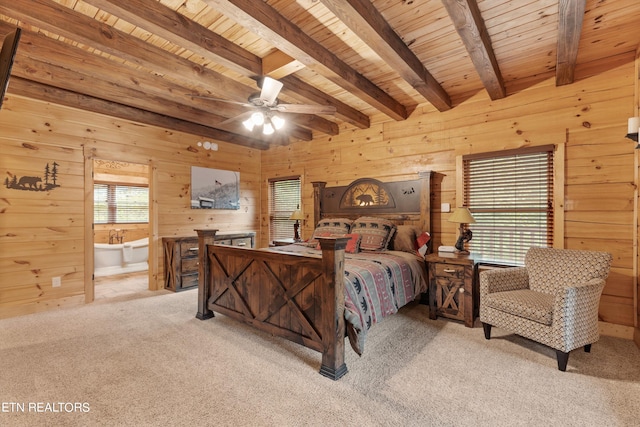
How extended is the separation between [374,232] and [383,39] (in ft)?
7.48

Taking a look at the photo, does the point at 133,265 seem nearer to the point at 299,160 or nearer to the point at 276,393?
the point at 299,160

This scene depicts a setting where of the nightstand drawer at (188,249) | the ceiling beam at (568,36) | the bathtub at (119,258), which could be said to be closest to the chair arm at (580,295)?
the ceiling beam at (568,36)

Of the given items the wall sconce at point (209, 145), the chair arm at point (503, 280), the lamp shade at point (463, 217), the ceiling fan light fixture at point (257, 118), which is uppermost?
the wall sconce at point (209, 145)

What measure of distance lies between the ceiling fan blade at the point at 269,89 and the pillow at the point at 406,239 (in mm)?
2324

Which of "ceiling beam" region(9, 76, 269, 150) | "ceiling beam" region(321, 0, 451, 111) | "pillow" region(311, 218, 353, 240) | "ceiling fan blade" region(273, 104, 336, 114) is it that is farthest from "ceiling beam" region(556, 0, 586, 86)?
"ceiling beam" region(9, 76, 269, 150)

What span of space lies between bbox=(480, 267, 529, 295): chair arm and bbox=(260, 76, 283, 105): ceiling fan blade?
2599mm

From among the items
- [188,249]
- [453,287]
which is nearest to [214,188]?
[188,249]

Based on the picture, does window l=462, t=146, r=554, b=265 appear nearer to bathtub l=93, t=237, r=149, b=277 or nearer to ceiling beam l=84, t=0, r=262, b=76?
ceiling beam l=84, t=0, r=262, b=76

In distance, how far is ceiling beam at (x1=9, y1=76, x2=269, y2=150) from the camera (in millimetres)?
3547

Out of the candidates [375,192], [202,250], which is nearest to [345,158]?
[375,192]

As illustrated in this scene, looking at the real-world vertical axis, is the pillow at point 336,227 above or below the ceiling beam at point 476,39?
below

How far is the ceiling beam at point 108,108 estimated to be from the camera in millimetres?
3547

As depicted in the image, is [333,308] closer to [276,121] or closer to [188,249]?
[276,121]

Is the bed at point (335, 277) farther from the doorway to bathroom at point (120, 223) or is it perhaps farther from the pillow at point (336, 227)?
the doorway to bathroom at point (120, 223)
